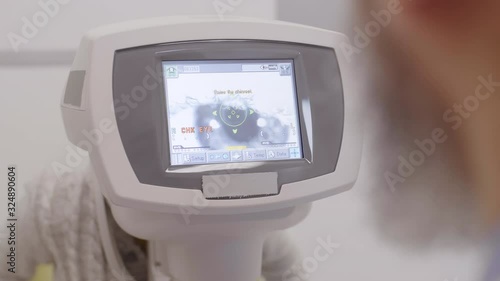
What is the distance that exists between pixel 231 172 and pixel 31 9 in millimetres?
359

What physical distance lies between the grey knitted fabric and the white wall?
10cm

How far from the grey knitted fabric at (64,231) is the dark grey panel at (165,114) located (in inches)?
5.6

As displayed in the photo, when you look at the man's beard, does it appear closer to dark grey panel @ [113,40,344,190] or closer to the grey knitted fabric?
dark grey panel @ [113,40,344,190]

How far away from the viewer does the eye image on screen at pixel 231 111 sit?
0.46 meters

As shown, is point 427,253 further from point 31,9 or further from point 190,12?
point 31,9

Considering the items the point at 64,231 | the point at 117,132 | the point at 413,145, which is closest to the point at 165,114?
the point at 117,132

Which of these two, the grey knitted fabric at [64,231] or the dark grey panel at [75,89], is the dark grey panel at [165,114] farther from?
the grey knitted fabric at [64,231]

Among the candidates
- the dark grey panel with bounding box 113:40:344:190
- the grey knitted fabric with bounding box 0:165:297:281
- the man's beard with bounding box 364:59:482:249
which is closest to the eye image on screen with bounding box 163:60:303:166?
the dark grey panel with bounding box 113:40:344:190

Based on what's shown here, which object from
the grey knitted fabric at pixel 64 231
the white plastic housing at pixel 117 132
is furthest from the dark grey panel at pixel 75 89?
the grey knitted fabric at pixel 64 231

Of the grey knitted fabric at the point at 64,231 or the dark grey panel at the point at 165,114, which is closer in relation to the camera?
the dark grey panel at the point at 165,114

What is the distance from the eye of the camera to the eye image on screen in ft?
1.50

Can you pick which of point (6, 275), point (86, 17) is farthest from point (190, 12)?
point (6, 275)

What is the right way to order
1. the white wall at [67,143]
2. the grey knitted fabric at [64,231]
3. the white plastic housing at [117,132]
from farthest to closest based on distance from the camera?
the white wall at [67,143], the grey knitted fabric at [64,231], the white plastic housing at [117,132]

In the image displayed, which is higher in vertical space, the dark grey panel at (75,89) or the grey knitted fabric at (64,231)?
the dark grey panel at (75,89)
